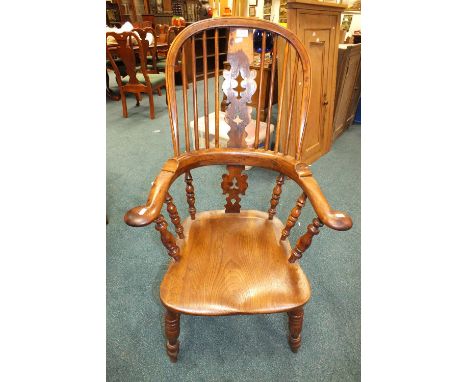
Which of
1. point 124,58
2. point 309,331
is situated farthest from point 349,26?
point 309,331

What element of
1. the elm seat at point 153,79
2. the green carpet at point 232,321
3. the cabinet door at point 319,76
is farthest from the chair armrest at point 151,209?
the elm seat at point 153,79

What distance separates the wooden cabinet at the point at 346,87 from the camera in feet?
8.87

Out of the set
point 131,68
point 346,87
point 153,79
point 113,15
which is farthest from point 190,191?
point 113,15

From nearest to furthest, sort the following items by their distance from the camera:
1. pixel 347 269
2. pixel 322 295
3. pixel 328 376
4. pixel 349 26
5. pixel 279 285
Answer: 1. pixel 279 285
2. pixel 328 376
3. pixel 322 295
4. pixel 347 269
5. pixel 349 26

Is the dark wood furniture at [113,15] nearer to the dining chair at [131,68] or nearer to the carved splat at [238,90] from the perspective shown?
the dining chair at [131,68]

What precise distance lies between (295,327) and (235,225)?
1.47 ft

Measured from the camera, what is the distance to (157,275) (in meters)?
1.56

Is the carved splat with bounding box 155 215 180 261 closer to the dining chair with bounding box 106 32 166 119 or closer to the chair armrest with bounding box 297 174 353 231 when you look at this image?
the chair armrest with bounding box 297 174 353 231

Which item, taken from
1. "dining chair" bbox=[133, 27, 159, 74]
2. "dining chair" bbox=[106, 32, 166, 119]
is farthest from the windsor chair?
"dining chair" bbox=[133, 27, 159, 74]

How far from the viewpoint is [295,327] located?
110 cm

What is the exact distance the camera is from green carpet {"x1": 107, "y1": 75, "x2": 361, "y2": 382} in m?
1.17

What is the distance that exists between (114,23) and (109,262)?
257 inches

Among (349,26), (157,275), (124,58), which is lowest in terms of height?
(157,275)

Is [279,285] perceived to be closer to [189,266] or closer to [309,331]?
[189,266]
